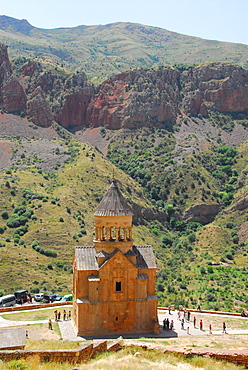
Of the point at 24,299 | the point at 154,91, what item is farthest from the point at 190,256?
the point at 154,91

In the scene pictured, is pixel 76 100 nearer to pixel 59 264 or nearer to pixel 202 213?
pixel 202 213

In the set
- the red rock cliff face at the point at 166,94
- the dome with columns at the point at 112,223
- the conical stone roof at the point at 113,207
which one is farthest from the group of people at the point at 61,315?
the red rock cliff face at the point at 166,94

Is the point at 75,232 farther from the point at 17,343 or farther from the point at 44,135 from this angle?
the point at 44,135

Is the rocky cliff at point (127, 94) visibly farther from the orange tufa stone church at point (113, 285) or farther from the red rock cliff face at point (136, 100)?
the orange tufa stone church at point (113, 285)

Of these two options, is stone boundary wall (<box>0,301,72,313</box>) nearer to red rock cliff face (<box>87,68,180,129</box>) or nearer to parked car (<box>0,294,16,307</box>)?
parked car (<box>0,294,16,307</box>)

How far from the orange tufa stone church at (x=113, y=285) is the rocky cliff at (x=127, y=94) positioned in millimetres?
111813

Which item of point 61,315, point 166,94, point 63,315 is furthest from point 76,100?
point 63,315

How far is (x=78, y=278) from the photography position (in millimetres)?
39750

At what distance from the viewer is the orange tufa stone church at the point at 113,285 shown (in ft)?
129

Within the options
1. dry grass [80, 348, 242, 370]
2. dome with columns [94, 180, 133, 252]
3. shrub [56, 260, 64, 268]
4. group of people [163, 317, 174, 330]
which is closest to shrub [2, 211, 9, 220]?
shrub [56, 260, 64, 268]

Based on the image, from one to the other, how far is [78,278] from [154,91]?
4742 inches

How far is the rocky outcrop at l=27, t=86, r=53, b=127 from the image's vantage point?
147250 millimetres

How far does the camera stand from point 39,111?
149 metres

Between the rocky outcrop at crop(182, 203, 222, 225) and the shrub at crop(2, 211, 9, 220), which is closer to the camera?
the shrub at crop(2, 211, 9, 220)
